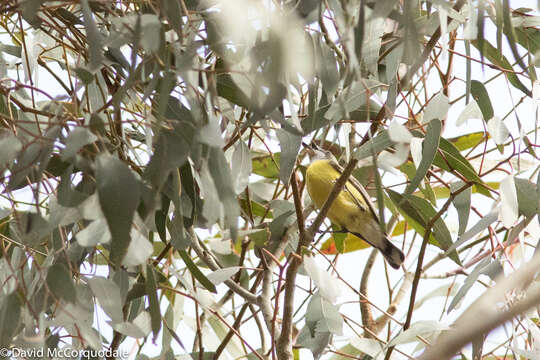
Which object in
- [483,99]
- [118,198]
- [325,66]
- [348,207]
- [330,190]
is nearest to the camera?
[118,198]

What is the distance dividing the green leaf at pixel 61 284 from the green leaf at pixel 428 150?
68 cm

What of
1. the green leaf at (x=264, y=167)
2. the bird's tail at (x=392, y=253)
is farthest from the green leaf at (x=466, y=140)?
the green leaf at (x=264, y=167)

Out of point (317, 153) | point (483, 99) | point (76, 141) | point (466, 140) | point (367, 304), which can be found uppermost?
point (76, 141)

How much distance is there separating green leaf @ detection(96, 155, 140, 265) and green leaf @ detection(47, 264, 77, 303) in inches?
5.8

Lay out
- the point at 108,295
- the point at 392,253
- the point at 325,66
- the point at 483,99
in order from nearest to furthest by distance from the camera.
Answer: the point at 108,295, the point at 325,66, the point at 483,99, the point at 392,253

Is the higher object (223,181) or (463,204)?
(223,181)

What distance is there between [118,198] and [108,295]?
0.30m

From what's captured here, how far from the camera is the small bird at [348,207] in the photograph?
2467 mm

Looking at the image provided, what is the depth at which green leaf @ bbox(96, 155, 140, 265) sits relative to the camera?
0.96m

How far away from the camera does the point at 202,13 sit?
1210 mm

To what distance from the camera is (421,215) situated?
1822mm

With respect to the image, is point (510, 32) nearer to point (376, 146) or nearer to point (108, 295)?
point (376, 146)

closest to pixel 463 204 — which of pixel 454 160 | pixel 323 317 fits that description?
pixel 454 160

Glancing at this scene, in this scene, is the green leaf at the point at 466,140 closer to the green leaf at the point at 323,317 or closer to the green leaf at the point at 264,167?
the green leaf at the point at 264,167
